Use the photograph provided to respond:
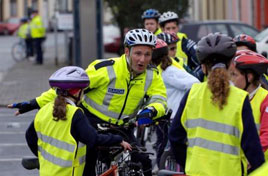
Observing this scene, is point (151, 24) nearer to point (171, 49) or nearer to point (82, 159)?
point (171, 49)


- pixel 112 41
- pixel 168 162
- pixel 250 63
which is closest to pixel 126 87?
pixel 250 63

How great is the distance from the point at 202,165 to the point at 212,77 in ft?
1.59

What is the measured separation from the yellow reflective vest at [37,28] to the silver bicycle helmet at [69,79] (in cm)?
2488

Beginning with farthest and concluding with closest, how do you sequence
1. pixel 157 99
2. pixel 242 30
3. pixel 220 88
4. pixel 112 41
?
pixel 112 41 → pixel 242 30 → pixel 157 99 → pixel 220 88

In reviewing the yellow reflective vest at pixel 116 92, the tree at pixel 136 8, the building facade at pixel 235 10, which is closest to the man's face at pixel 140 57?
the yellow reflective vest at pixel 116 92

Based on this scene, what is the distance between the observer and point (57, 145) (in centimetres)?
612

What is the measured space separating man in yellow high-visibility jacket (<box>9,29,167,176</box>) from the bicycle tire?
201 centimetres

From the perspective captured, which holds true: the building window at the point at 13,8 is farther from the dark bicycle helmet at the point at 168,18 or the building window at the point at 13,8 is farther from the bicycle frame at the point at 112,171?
the bicycle frame at the point at 112,171

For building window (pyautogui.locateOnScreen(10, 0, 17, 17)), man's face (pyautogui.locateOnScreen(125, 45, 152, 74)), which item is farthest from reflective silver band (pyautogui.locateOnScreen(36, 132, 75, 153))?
building window (pyautogui.locateOnScreen(10, 0, 17, 17))

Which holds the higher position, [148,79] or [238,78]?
[238,78]

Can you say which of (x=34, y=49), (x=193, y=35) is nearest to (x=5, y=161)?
(x=193, y=35)

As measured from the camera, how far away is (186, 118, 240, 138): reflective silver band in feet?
16.8

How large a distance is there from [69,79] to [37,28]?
83.1 ft

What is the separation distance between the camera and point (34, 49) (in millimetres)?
33562
